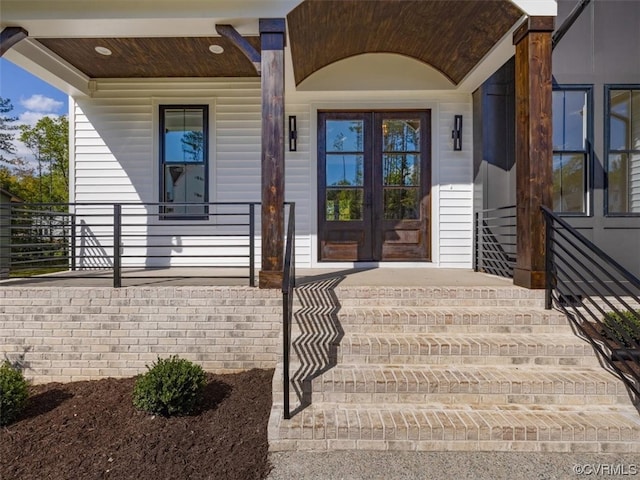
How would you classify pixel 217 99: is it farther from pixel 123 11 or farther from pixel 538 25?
pixel 538 25

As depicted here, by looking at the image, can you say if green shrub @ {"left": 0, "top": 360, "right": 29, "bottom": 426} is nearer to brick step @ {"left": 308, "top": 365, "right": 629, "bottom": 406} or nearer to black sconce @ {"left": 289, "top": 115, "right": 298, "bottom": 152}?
brick step @ {"left": 308, "top": 365, "right": 629, "bottom": 406}

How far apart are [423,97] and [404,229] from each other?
196 centimetres

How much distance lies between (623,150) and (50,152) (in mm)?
21710

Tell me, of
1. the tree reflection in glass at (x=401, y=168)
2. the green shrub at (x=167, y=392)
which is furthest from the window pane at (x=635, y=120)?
the green shrub at (x=167, y=392)

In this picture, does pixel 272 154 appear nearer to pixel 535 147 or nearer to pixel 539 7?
pixel 535 147

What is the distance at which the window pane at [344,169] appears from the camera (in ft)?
18.5

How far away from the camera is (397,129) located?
5660 millimetres

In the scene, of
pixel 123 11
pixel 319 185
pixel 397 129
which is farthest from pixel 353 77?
pixel 123 11

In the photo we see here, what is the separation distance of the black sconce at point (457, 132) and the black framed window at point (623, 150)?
1.74m

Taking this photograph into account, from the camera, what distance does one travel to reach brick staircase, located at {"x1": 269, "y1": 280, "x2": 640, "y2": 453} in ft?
7.66

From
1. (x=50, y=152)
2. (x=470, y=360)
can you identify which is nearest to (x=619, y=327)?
(x=470, y=360)

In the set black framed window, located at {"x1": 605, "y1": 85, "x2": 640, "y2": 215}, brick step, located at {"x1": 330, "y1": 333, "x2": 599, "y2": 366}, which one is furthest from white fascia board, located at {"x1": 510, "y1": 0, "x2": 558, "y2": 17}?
brick step, located at {"x1": 330, "y1": 333, "x2": 599, "y2": 366}

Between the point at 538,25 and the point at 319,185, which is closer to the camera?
the point at 538,25

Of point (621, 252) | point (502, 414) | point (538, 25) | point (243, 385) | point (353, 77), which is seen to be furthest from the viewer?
point (353, 77)
